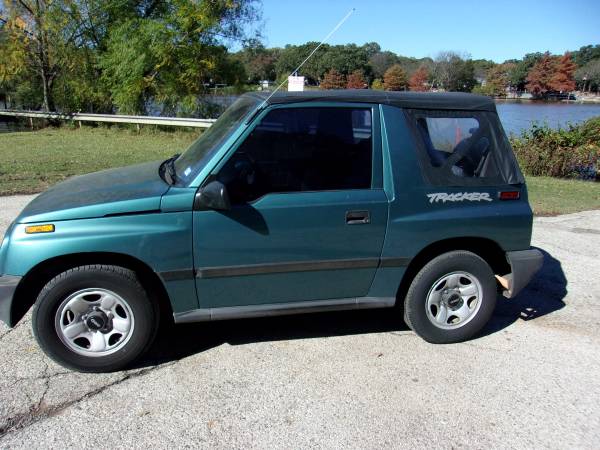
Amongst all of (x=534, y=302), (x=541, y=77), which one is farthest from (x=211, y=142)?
(x=541, y=77)

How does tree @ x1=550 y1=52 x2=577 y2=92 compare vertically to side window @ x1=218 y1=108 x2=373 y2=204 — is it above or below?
above

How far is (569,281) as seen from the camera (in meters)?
5.22

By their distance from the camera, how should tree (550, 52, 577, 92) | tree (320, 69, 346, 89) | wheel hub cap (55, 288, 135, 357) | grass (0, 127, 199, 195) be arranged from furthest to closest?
tree (550, 52, 577, 92), grass (0, 127, 199, 195), tree (320, 69, 346, 89), wheel hub cap (55, 288, 135, 357)

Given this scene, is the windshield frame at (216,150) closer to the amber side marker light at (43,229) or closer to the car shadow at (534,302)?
the amber side marker light at (43,229)

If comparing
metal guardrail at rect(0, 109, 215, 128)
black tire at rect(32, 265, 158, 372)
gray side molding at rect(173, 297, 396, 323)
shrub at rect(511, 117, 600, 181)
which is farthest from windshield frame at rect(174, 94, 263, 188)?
metal guardrail at rect(0, 109, 215, 128)

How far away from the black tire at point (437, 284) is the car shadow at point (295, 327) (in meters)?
0.31

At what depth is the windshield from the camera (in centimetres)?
329

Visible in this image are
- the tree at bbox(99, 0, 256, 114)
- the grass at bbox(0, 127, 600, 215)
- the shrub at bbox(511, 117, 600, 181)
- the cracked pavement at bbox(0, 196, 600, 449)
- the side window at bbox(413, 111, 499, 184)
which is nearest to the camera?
the cracked pavement at bbox(0, 196, 600, 449)

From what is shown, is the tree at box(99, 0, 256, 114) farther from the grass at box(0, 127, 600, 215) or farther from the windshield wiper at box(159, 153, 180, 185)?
the windshield wiper at box(159, 153, 180, 185)

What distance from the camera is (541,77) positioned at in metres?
27.8

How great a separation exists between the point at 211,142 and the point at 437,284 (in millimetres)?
1938

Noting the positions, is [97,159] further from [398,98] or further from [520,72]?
[520,72]

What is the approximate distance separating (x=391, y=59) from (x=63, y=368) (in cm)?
697

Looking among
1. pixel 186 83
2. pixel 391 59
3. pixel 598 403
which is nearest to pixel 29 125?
pixel 186 83
